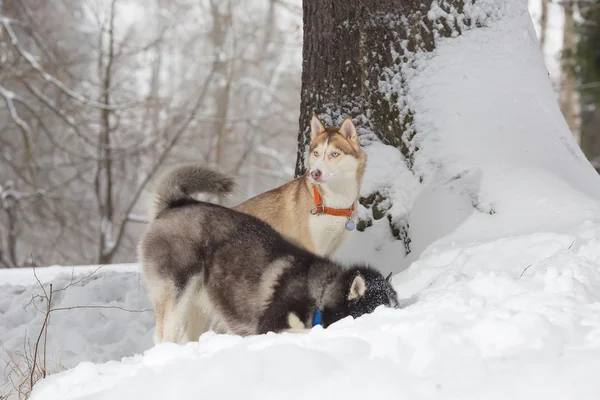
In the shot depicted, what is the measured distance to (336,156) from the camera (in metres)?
5.04

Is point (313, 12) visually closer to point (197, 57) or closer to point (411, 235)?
point (411, 235)

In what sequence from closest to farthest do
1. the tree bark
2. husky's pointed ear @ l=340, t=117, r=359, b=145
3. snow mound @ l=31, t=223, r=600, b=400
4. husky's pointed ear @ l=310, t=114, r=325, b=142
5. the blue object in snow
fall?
snow mound @ l=31, t=223, r=600, b=400, the blue object in snow, husky's pointed ear @ l=340, t=117, r=359, b=145, husky's pointed ear @ l=310, t=114, r=325, b=142, the tree bark

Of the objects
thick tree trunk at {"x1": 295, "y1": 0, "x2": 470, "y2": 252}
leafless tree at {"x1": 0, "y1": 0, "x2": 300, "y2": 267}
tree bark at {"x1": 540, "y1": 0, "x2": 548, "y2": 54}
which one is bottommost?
leafless tree at {"x1": 0, "y1": 0, "x2": 300, "y2": 267}

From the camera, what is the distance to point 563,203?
4.65 m

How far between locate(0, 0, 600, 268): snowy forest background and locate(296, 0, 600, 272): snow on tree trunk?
10.3 feet

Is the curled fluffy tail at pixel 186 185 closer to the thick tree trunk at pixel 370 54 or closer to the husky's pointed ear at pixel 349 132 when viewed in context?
the husky's pointed ear at pixel 349 132

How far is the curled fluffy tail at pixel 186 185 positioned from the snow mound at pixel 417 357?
4.90 ft

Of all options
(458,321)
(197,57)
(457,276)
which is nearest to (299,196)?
(457,276)

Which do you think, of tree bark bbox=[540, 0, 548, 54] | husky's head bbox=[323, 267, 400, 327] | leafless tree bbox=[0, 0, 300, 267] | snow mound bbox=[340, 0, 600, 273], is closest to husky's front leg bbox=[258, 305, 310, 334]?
husky's head bbox=[323, 267, 400, 327]

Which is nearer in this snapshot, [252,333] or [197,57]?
[252,333]

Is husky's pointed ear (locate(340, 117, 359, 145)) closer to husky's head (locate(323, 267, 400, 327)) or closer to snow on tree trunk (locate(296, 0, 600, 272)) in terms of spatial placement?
snow on tree trunk (locate(296, 0, 600, 272))

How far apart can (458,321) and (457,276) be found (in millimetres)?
1245

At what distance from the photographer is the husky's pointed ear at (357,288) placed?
3540 millimetres

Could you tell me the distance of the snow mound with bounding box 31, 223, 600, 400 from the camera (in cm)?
239
